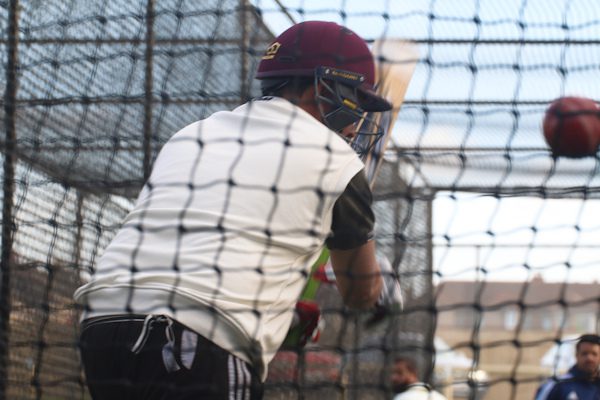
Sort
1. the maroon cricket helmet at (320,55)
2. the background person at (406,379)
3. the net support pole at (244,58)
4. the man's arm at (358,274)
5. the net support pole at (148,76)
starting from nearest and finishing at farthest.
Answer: the man's arm at (358,274)
the maroon cricket helmet at (320,55)
the net support pole at (148,76)
the net support pole at (244,58)
the background person at (406,379)

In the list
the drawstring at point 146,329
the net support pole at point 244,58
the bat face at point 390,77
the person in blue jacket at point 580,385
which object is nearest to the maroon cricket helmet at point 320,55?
the drawstring at point 146,329

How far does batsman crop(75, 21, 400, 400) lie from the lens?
96.4 inches

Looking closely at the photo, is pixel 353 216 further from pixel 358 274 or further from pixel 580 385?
pixel 580 385

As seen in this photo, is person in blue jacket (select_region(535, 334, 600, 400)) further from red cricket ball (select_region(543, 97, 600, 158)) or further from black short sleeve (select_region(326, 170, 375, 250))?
black short sleeve (select_region(326, 170, 375, 250))

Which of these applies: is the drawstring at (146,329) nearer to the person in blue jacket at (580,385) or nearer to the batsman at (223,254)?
the batsman at (223,254)

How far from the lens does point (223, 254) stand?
98.5 inches

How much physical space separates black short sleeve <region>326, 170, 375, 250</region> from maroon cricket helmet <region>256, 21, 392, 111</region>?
16.2 inches

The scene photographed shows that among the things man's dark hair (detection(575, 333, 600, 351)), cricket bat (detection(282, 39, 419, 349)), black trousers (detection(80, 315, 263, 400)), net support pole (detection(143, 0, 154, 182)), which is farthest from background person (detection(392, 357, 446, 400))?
black trousers (detection(80, 315, 263, 400))

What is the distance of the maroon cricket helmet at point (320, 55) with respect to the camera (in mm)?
2900

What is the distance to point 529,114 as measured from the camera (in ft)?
12.6

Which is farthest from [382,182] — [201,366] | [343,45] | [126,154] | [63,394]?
[201,366]

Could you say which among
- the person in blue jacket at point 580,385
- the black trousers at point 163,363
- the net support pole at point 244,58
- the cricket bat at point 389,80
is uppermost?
the net support pole at point 244,58

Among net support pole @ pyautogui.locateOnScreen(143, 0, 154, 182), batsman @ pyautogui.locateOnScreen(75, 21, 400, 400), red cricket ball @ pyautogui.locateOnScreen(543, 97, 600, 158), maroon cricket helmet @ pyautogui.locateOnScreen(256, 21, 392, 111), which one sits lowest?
batsman @ pyautogui.locateOnScreen(75, 21, 400, 400)

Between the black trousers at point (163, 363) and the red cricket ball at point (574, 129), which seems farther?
the red cricket ball at point (574, 129)
